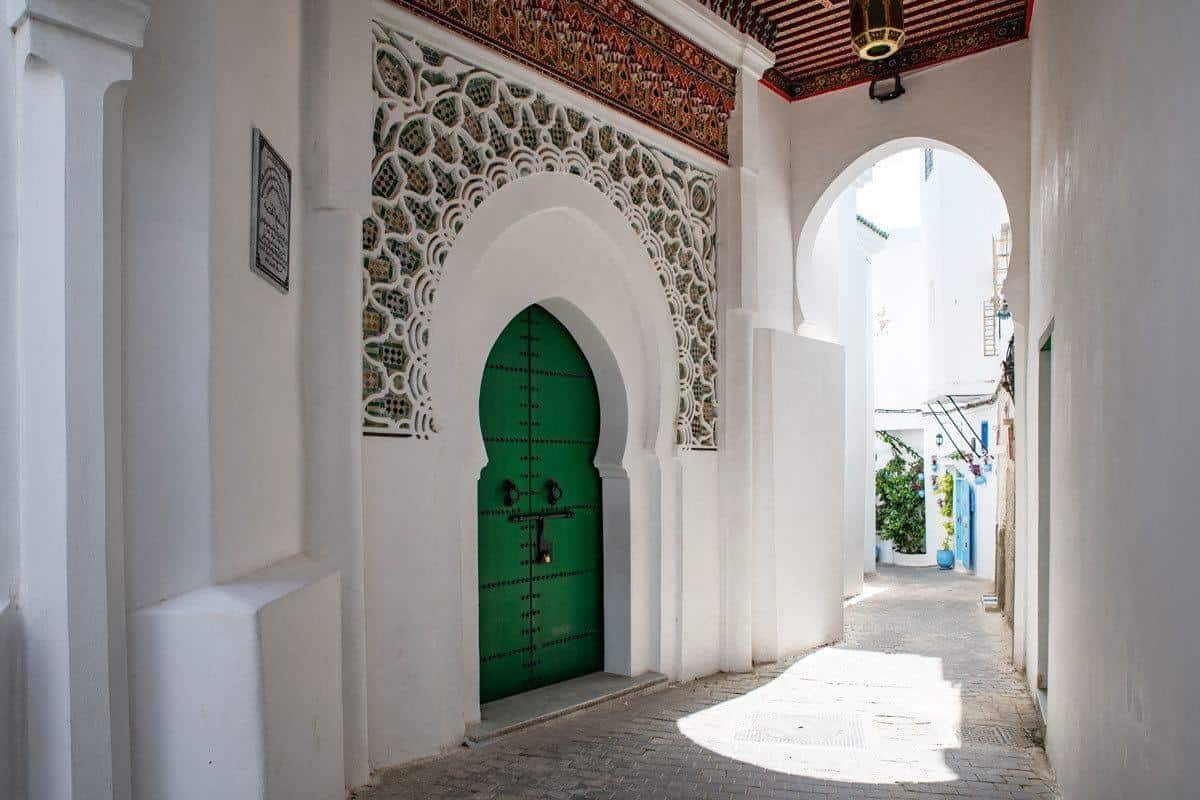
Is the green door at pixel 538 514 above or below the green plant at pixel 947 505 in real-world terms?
above

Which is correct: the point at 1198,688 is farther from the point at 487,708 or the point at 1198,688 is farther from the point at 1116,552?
the point at 487,708

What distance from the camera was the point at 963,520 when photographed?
1293cm

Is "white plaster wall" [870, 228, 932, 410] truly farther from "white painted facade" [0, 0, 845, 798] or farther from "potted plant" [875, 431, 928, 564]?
"white painted facade" [0, 0, 845, 798]

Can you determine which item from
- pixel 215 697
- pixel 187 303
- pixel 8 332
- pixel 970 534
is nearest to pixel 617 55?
pixel 187 303

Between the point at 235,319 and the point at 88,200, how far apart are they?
0.61m

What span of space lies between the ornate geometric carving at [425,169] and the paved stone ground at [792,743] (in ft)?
4.60

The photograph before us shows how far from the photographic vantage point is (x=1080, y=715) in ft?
9.12

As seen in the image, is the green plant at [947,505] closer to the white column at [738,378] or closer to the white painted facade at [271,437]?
the white column at [738,378]

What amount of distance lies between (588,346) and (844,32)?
276cm

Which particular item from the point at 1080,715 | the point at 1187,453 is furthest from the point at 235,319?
the point at 1080,715

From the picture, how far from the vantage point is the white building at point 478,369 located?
6.52 feet

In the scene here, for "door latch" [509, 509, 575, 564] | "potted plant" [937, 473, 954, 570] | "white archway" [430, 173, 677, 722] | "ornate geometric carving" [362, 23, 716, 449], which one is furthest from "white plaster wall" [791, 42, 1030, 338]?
"potted plant" [937, 473, 954, 570]

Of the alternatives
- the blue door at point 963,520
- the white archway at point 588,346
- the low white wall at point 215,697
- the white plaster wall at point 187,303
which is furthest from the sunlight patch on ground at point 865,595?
the white plaster wall at point 187,303

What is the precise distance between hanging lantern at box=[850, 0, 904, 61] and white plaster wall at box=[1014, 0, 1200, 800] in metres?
0.98
